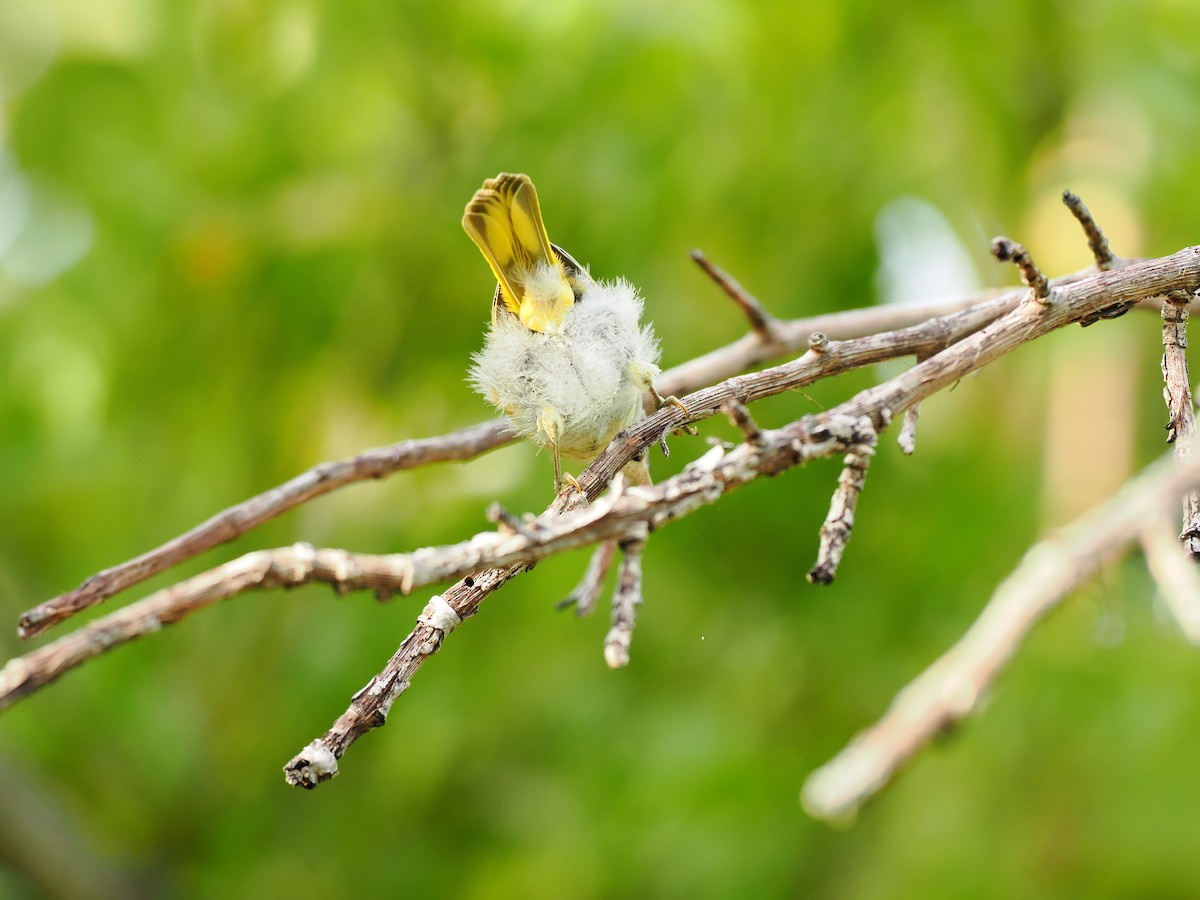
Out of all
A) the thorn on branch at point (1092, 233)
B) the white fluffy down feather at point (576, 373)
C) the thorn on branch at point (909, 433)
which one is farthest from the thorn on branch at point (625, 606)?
the white fluffy down feather at point (576, 373)

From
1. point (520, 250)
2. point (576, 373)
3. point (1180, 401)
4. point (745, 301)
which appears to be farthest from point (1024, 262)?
point (520, 250)

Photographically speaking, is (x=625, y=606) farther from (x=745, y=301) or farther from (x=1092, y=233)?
(x=745, y=301)

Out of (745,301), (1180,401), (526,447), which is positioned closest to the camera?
(1180,401)

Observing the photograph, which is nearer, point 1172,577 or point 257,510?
point 1172,577

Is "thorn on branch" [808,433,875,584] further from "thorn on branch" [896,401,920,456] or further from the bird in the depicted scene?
the bird

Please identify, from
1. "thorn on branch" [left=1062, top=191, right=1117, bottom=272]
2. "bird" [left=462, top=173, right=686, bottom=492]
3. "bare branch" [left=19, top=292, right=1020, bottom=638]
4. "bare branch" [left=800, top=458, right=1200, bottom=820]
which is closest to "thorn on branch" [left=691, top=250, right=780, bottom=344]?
"bare branch" [left=19, top=292, right=1020, bottom=638]

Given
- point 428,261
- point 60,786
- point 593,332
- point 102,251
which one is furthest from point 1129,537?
point 60,786

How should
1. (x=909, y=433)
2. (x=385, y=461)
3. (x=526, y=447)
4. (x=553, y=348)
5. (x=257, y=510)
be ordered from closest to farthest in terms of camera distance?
(x=909, y=433), (x=257, y=510), (x=385, y=461), (x=553, y=348), (x=526, y=447)

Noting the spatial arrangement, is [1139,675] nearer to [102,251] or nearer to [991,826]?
[991,826]
